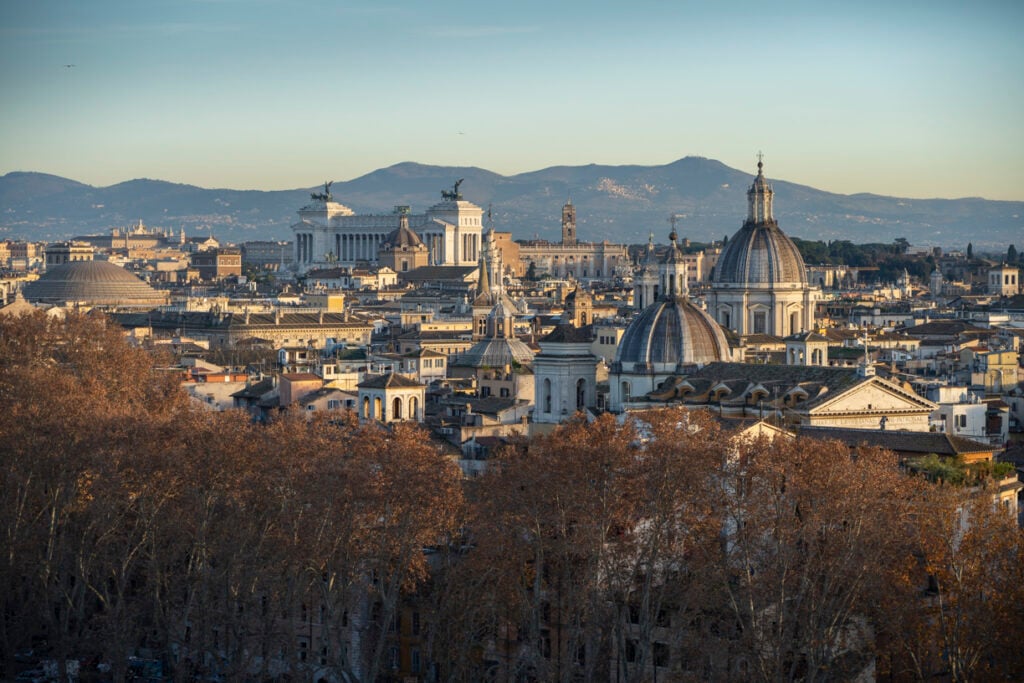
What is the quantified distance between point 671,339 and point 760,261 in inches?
970

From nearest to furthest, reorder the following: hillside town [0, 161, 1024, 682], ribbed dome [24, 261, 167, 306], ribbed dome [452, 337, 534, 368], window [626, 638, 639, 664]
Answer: window [626, 638, 639, 664], hillside town [0, 161, 1024, 682], ribbed dome [452, 337, 534, 368], ribbed dome [24, 261, 167, 306]

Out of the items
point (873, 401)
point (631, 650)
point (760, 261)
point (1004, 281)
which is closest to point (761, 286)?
point (760, 261)

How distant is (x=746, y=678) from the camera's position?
34.6 m

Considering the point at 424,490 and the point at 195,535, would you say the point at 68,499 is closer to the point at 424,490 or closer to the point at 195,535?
the point at 195,535

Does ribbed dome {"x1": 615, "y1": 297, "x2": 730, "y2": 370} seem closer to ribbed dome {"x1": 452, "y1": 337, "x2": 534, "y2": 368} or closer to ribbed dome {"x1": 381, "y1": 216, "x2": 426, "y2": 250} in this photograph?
ribbed dome {"x1": 452, "y1": 337, "x2": 534, "y2": 368}

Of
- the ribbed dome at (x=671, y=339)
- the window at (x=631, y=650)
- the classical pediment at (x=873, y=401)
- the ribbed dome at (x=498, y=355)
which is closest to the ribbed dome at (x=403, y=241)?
the ribbed dome at (x=498, y=355)

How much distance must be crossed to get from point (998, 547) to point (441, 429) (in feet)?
75.7

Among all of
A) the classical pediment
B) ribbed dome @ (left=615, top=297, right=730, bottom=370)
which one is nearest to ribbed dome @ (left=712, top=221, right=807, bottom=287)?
ribbed dome @ (left=615, top=297, right=730, bottom=370)

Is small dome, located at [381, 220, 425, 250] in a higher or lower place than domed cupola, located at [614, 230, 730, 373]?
lower

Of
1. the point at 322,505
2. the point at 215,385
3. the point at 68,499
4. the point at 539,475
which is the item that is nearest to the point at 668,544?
the point at 539,475

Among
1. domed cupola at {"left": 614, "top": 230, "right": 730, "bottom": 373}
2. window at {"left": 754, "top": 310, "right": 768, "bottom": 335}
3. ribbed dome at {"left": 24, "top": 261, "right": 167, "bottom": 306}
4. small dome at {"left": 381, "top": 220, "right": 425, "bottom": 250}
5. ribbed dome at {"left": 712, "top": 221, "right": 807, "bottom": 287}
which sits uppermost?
ribbed dome at {"left": 712, "top": 221, "right": 807, "bottom": 287}

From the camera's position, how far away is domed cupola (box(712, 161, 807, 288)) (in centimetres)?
8762

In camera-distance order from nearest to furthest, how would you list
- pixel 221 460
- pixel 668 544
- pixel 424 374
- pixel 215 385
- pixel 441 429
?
1. pixel 668 544
2. pixel 221 460
3. pixel 441 429
4. pixel 215 385
5. pixel 424 374

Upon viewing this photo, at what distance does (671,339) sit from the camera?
63656mm
